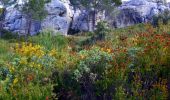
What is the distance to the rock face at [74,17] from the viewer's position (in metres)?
50.2

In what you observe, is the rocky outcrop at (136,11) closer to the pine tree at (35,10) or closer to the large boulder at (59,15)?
the large boulder at (59,15)

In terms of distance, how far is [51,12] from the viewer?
5109 centimetres

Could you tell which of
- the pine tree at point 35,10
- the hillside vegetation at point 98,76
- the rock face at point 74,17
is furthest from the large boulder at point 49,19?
the hillside vegetation at point 98,76

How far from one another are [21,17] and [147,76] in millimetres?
46340

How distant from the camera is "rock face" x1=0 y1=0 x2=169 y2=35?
1976 inches

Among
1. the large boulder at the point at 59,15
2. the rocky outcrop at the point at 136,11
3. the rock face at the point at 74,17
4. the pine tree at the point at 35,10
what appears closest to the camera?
the pine tree at the point at 35,10

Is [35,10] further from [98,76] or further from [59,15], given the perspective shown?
[98,76]

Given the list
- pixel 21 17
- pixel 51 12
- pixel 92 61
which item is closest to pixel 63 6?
pixel 51 12

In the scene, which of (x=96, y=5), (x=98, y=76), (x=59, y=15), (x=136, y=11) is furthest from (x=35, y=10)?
(x=98, y=76)

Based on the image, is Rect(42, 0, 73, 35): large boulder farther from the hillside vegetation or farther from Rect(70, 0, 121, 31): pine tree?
the hillside vegetation

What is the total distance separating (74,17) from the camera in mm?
52094

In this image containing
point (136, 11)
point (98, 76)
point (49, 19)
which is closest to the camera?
point (98, 76)

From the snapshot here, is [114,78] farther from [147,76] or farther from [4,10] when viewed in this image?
[4,10]

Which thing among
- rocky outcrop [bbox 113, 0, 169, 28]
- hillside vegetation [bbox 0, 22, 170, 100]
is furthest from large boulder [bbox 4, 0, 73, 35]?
hillside vegetation [bbox 0, 22, 170, 100]
